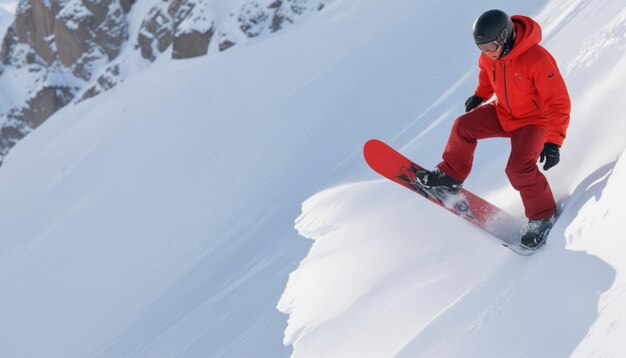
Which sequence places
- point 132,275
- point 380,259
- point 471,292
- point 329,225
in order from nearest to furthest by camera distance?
point 471,292 → point 380,259 → point 329,225 → point 132,275

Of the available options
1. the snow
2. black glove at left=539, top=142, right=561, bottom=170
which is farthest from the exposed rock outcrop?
black glove at left=539, top=142, right=561, bottom=170

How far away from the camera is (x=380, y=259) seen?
4.16 meters

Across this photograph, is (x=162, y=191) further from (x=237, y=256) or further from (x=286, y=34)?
(x=286, y=34)

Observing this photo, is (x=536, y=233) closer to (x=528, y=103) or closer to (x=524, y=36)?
(x=528, y=103)

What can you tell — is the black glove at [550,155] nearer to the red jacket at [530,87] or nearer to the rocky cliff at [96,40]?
the red jacket at [530,87]

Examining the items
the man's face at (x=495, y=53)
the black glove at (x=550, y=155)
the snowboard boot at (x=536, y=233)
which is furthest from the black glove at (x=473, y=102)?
the snowboard boot at (x=536, y=233)

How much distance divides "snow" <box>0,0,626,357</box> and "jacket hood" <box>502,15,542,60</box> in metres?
0.61

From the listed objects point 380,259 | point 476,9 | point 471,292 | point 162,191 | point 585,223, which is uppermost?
point 585,223

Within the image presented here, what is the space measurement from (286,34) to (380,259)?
11612mm

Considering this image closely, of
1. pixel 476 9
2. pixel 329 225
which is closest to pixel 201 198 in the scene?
pixel 329 225

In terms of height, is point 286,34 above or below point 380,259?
below

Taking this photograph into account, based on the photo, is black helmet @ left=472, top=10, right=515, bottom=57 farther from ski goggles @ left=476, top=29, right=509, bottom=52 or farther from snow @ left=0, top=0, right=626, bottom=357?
snow @ left=0, top=0, right=626, bottom=357

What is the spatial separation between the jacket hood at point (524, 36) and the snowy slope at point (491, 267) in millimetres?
599

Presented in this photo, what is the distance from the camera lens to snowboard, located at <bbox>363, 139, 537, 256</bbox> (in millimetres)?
3318
